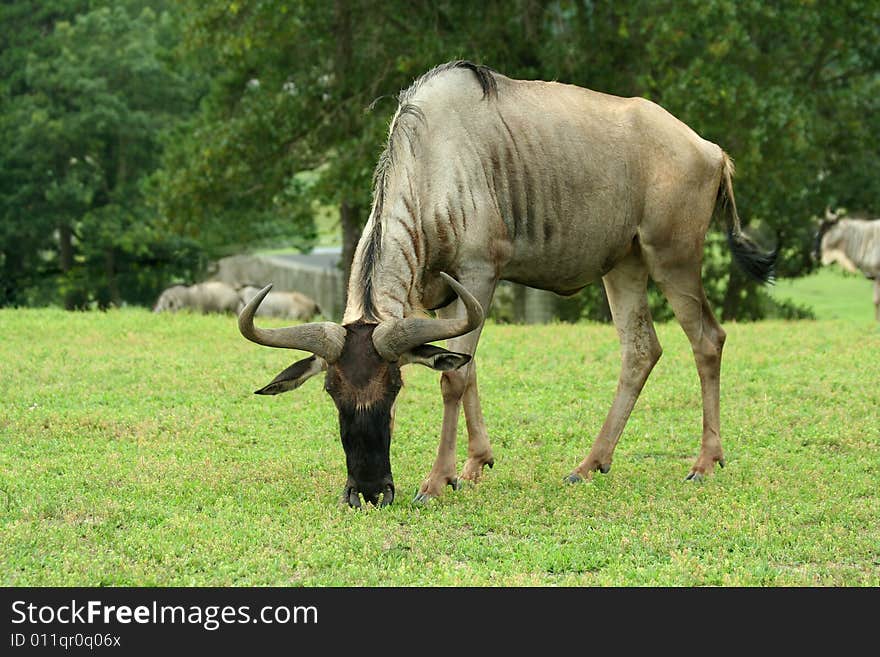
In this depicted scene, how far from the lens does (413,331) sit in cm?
684

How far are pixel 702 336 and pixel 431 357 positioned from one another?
2611 millimetres

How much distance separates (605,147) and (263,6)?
43.7 feet

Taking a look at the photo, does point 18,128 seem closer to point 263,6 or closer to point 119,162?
point 119,162

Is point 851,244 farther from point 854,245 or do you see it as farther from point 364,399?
point 364,399

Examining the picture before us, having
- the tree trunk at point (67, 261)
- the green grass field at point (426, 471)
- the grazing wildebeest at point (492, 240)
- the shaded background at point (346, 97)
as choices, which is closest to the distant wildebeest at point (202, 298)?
the shaded background at point (346, 97)

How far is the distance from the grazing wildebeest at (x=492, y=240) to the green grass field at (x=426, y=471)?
0.59 m

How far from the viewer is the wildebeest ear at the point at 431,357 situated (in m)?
7.02

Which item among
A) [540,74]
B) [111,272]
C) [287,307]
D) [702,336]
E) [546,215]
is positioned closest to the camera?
[546,215]

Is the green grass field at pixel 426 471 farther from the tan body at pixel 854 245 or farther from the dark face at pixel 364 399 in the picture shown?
the tan body at pixel 854 245

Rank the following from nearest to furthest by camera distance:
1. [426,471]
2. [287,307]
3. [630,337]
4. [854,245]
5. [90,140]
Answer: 1. [426,471]
2. [630,337]
3. [854,245]
4. [287,307]
5. [90,140]

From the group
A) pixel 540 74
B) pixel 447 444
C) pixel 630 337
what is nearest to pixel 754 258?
pixel 630 337

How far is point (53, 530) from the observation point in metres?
6.68

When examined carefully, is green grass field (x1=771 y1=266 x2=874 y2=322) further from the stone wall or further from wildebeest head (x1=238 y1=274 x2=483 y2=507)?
wildebeest head (x1=238 y1=274 x2=483 y2=507)
